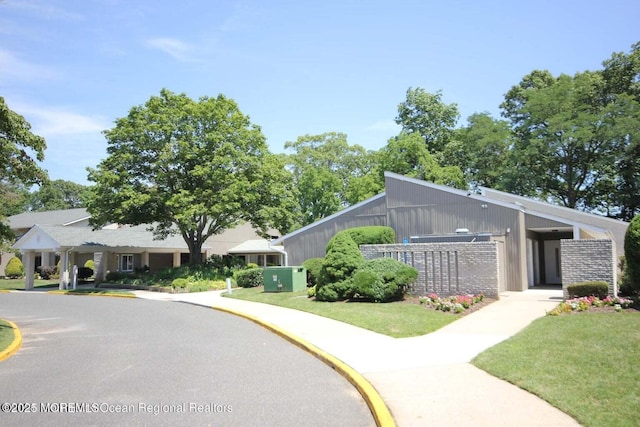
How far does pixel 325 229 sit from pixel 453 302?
1331 cm

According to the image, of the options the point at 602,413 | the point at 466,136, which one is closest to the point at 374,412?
the point at 602,413

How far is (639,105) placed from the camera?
36.2m

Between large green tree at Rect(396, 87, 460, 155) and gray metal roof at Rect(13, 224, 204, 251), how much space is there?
24.6 m

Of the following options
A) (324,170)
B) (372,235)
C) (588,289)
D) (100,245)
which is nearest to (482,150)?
(324,170)

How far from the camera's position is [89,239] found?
1427 inches

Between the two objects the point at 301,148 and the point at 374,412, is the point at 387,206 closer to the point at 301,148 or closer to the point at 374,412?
the point at 374,412

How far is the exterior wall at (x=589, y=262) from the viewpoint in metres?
14.8

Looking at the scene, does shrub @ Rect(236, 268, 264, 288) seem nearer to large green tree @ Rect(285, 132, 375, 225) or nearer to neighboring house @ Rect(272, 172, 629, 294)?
neighboring house @ Rect(272, 172, 629, 294)

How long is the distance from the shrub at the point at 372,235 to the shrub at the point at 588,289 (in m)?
10.5

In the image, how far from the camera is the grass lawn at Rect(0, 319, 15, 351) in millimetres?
11352

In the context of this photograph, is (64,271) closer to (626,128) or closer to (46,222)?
(46,222)

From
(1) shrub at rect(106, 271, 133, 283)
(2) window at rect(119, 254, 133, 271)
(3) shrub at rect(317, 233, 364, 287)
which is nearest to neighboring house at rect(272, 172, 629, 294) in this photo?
(3) shrub at rect(317, 233, 364, 287)

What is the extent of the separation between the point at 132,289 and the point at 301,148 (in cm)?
2945

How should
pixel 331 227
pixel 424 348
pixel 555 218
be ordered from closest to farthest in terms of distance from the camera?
pixel 424 348 → pixel 555 218 → pixel 331 227
